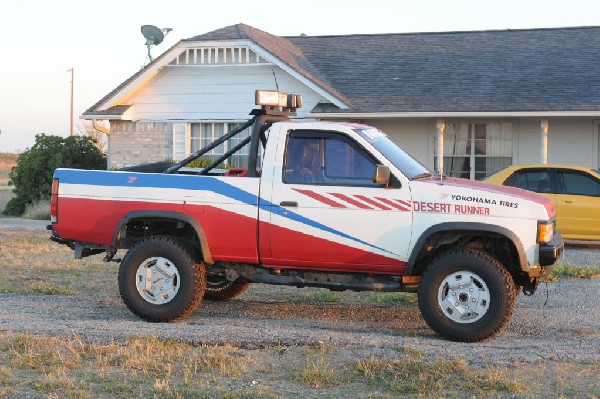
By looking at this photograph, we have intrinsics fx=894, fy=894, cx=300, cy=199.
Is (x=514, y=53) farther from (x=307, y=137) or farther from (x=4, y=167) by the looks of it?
(x=4, y=167)

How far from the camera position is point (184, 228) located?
9227 mm

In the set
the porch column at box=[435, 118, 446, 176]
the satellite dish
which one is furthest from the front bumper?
the satellite dish

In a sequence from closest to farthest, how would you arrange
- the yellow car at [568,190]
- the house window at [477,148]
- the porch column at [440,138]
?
the yellow car at [568,190]
the porch column at [440,138]
the house window at [477,148]

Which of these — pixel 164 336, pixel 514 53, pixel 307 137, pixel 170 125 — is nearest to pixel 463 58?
pixel 514 53

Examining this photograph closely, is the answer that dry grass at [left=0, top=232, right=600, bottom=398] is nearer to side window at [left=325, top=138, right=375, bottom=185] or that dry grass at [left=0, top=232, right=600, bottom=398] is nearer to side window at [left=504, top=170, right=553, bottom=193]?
side window at [left=325, top=138, right=375, bottom=185]

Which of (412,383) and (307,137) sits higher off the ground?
(307,137)

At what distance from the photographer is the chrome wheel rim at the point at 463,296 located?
26.9 feet

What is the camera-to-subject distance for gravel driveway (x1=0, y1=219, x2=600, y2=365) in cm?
766

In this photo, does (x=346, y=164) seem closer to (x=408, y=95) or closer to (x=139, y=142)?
(x=408, y=95)

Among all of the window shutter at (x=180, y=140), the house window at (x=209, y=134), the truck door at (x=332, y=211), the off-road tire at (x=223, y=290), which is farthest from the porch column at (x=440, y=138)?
the truck door at (x=332, y=211)

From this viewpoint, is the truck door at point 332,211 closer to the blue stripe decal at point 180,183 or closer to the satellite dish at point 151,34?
the blue stripe decal at point 180,183

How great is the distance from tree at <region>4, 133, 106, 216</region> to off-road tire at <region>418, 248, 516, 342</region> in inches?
745

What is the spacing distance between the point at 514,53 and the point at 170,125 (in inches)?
362

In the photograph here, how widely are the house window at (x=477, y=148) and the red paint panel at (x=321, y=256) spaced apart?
1398 cm
